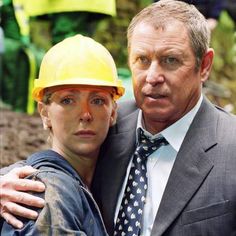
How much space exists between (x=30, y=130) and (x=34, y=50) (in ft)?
4.02

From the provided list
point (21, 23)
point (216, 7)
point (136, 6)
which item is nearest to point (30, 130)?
point (21, 23)

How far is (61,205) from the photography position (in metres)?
3.22

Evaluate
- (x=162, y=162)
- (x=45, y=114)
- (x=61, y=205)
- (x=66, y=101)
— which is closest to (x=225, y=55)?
(x=162, y=162)

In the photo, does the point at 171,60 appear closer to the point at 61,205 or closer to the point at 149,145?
the point at 149,145

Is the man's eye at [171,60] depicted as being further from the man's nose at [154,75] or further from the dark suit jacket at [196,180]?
the dark suit jacket at [196,180]

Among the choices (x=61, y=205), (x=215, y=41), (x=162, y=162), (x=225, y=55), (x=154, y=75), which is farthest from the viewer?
(x=225, y=55)

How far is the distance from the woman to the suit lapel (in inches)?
10.4

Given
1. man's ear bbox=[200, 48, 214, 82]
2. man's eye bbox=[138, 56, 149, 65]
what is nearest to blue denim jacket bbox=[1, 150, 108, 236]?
man's eye bbox=[138, 56, 149, 65]

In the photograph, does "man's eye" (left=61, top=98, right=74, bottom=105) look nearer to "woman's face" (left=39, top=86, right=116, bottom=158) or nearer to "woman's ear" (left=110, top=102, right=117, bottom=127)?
"woman's face" (left=39, top=86, right=116, bottom=158)

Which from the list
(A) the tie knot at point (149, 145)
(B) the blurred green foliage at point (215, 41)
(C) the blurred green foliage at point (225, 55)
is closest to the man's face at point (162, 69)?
(A) the tie knot at point (149, 145)

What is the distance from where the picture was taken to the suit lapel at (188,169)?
11.6 feet

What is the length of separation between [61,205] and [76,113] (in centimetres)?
43

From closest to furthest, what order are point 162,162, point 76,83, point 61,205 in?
point 61,205 → point 76,83 → point 162,162

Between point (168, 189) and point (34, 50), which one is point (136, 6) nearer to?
point (34, 50)
